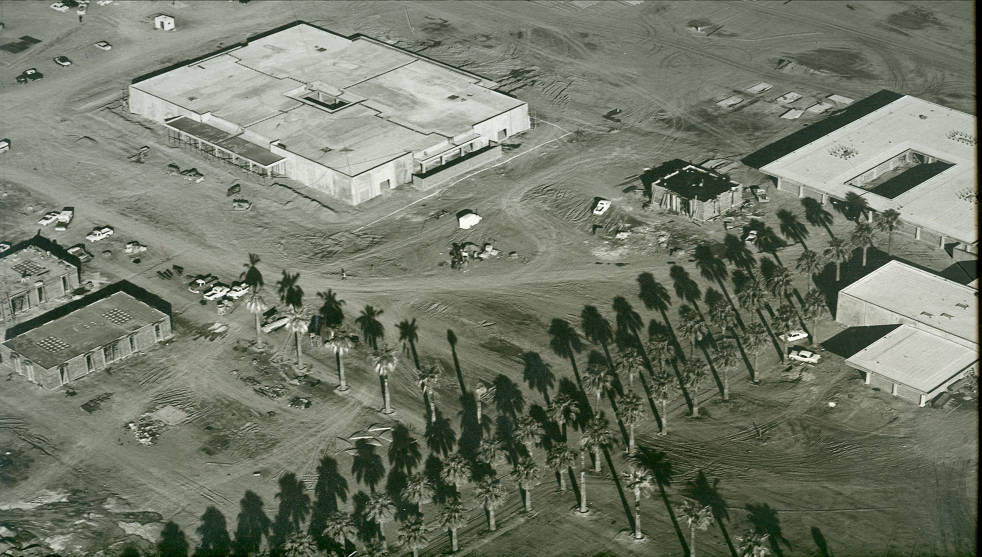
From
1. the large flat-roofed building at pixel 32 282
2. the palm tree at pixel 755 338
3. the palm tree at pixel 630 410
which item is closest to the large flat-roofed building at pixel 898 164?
the palm tree at pixel 755 338

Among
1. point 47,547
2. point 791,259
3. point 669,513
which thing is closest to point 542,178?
point 791,259

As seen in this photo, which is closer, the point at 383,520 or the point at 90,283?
the point at 383,520

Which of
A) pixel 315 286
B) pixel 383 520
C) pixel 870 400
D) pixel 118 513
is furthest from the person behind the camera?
pixel 315 286

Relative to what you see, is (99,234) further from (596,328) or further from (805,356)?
(805,356)

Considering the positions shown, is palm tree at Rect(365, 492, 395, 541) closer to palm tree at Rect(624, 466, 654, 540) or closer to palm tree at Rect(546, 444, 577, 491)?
palm tree at Rect(546, 444, 577, 491)

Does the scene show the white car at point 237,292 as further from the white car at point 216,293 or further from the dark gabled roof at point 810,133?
the dark gabled roof at point 810,133

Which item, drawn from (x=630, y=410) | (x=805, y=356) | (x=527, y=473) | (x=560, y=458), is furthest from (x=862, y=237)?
(x=527, y=473)

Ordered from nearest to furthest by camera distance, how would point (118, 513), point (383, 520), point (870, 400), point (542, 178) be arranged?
point (383, 520) → point (118, 513) → point (870, 400) → point (542, 178)

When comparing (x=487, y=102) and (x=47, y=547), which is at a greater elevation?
(x=487, y=102)

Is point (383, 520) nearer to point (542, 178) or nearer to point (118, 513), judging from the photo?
point (118, 513)
